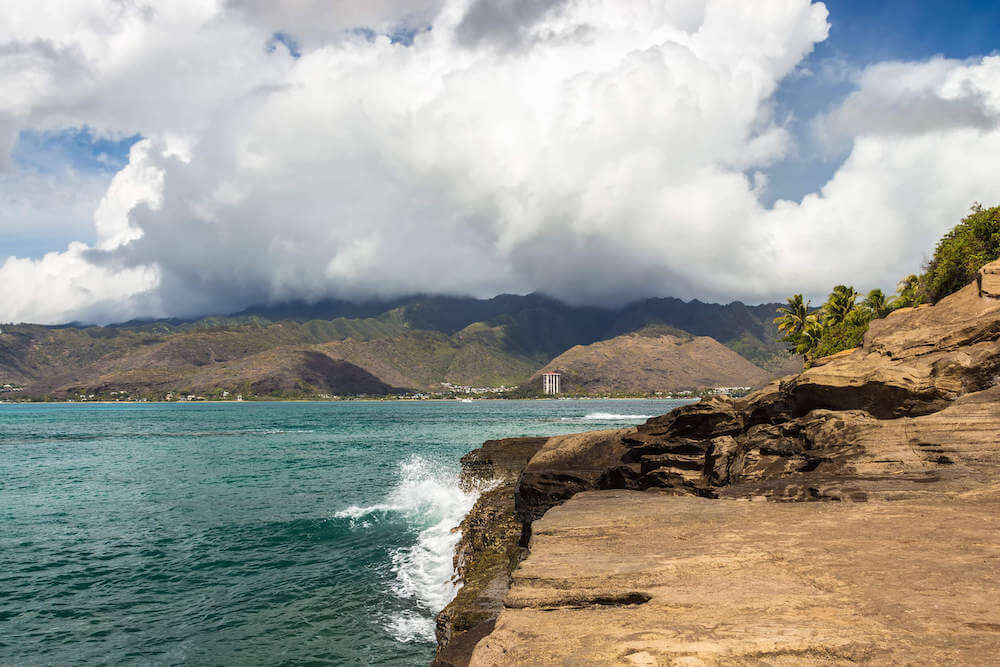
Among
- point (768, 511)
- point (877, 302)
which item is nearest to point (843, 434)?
point (768, 511)

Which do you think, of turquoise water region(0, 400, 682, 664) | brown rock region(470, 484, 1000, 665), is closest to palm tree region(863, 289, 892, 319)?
turquoise water region(0, 400, 682, 664)

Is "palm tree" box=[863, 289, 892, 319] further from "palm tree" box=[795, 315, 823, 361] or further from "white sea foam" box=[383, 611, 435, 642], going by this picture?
"white sea foam" box=[383, 611, 435, 642]

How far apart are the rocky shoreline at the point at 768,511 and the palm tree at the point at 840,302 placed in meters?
55.8

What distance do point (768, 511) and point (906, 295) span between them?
198ft

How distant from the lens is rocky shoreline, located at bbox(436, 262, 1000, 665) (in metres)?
5.94

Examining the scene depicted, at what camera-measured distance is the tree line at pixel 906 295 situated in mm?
34531

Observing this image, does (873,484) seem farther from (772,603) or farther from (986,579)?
(772,603)

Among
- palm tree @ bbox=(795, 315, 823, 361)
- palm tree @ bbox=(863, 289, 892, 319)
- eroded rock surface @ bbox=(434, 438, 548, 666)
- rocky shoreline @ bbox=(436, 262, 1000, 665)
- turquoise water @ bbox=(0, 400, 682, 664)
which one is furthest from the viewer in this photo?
palm tree @ bbox=(795, 315, 823, 361)

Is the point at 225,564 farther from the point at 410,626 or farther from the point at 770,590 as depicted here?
the point at 770,590

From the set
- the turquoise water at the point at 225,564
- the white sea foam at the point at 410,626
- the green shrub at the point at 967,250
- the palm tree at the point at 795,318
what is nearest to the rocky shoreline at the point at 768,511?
the white sea foam at the point at 410,626

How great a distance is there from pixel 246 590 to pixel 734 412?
2052 centimetres

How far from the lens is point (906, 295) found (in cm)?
5744

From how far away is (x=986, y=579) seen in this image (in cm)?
676

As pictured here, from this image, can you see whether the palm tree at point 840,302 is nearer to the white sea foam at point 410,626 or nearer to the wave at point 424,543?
the wave at point 424,543
